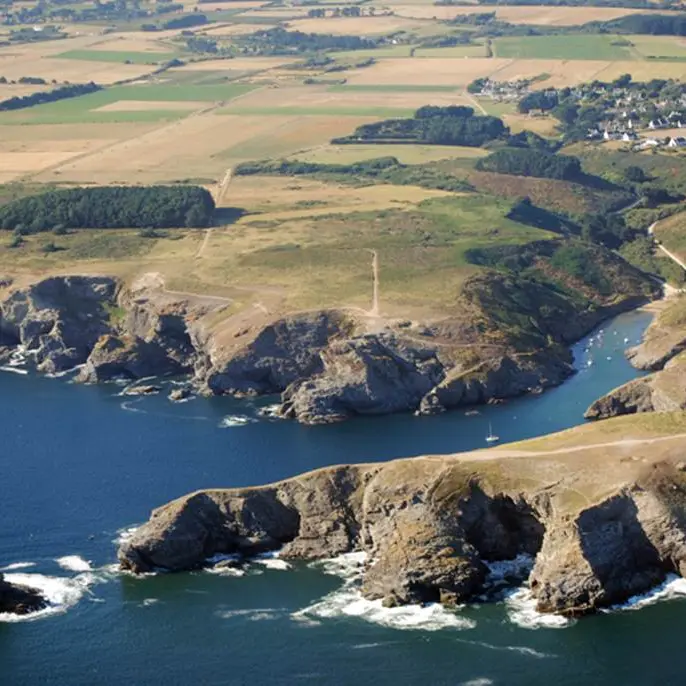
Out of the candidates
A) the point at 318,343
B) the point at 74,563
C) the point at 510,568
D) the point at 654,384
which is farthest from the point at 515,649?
the point at 318,343

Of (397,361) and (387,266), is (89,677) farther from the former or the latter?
(387,266)

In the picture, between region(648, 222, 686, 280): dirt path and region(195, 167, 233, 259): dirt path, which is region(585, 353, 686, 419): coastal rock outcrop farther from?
region(195, 167, 233, 259): dirt path

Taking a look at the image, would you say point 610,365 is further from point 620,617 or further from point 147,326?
point 620,617

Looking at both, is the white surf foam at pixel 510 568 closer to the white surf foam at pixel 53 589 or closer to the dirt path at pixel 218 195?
the white surf foam at pixel 53 589

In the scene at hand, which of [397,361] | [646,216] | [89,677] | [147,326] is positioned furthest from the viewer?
[646,216]

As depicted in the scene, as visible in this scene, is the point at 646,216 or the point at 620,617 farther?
the point at 646,216

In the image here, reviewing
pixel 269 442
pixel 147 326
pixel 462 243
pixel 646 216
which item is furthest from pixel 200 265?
pixel 646 216

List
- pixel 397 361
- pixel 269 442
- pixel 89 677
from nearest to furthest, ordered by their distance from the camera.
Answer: pixel 89 677
pixel 269 442
pixel 397 361
